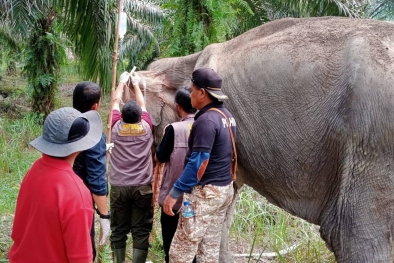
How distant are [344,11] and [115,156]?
20.9 feet

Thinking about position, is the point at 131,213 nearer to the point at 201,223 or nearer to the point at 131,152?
the point at 131,152

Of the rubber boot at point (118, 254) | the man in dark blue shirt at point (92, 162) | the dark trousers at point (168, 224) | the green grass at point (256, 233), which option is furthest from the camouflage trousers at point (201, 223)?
the rubber boot at point (118, 254)

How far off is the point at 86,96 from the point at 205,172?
953 mm

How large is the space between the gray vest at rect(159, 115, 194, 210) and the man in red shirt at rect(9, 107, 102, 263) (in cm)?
140

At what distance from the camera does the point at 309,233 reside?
5598mm

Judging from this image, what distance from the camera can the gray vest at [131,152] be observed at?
409cm

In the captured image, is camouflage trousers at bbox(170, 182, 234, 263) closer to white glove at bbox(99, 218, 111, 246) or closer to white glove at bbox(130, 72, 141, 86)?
white glove at bbox(99, 218, 111, 246)

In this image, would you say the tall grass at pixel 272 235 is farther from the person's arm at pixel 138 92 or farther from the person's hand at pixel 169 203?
the person's arm at pixel 138 92

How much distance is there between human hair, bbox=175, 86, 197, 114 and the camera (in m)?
3.85

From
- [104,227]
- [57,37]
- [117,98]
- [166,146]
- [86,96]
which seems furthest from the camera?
[57,37]

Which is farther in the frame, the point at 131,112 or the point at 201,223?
the point at 131,112

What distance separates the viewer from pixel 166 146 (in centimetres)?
387

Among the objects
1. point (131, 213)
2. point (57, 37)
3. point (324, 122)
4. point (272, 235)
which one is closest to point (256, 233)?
point (272, 235)

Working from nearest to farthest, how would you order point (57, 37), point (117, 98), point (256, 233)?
point (117, 98), point (256, 233), point (57, 37)
